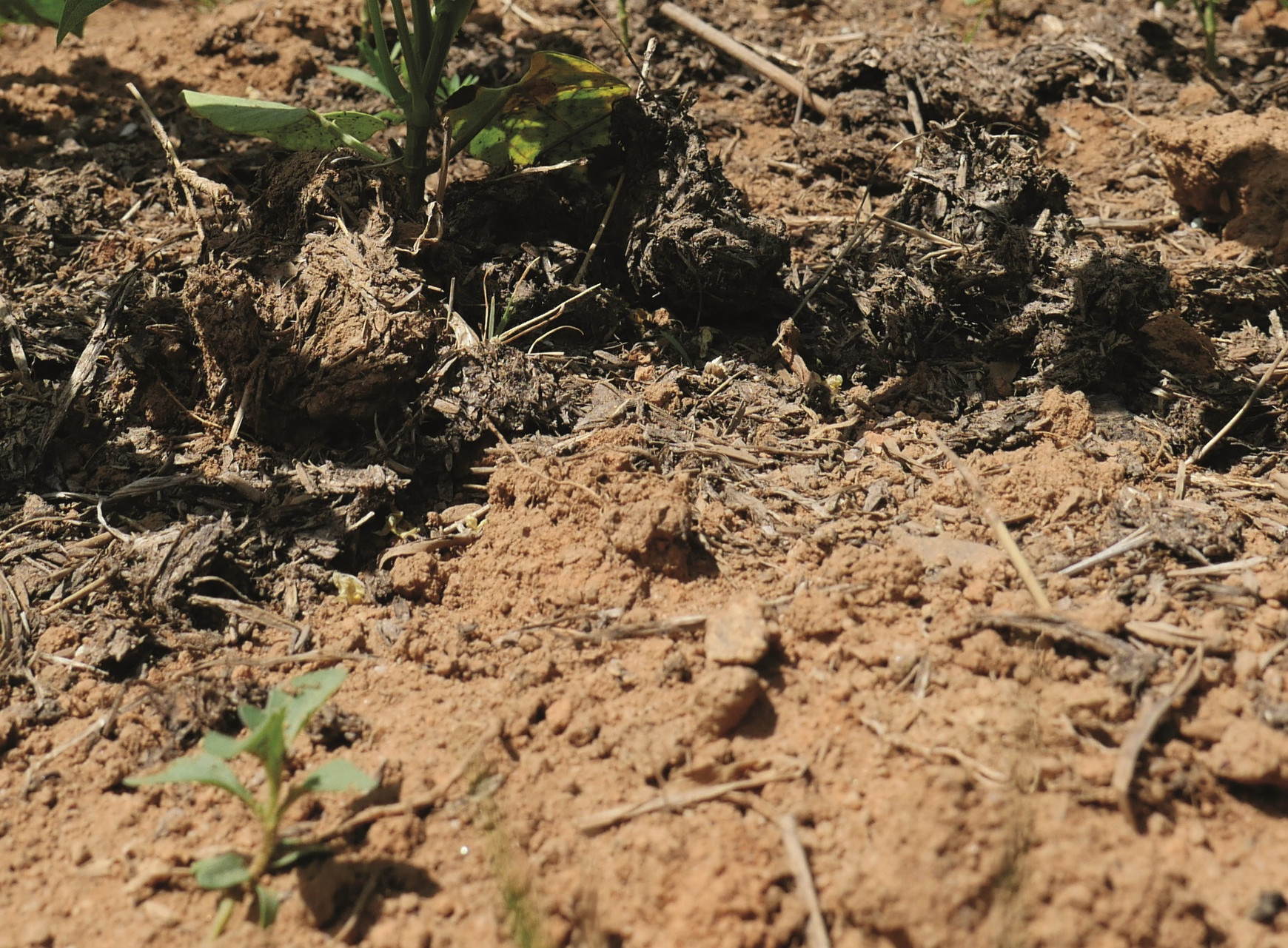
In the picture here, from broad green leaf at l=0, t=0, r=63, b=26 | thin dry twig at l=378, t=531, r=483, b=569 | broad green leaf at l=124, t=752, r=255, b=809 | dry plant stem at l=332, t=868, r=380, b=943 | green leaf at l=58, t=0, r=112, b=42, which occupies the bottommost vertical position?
dry plant stem at l=332, t=868, r=380, b=943

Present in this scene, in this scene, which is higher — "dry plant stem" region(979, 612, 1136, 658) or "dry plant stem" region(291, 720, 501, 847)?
"dry plant stem" region(979, 612, 1136, 658)

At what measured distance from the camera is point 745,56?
11.3 ft

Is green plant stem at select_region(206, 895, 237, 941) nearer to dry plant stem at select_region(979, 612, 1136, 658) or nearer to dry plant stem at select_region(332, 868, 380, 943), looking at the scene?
dry plant stem at select_region(332, 868, 380, 943)

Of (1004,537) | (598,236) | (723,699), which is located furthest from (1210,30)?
(723,699)

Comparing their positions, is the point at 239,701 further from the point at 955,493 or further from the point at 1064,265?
the point at 1064,265

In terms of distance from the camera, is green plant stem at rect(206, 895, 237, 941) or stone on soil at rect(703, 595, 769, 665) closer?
green plant stem at rect(206, 895, 237, 941)

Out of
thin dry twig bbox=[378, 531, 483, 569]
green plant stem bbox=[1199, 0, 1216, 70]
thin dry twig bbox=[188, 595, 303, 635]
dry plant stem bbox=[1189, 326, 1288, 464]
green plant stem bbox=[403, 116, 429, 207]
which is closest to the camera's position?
thin dry twig bbox=[188, 595, 303, 635]

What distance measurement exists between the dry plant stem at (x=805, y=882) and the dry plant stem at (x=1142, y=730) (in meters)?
0.45

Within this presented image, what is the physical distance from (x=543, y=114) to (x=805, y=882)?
1.91 m

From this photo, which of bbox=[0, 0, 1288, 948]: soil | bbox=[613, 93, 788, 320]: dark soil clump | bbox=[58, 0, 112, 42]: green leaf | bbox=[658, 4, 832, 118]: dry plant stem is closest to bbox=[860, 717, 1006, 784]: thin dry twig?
bbox=[0, 0, 1288, 948]: soil

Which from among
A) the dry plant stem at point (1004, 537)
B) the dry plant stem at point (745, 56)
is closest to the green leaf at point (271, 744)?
the dry plant stem at point (1004, 537)

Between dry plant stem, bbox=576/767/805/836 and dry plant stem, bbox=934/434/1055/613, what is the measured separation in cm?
54

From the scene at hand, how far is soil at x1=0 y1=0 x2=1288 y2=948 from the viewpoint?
4.59 feet

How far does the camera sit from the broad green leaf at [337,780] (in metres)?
1.39
